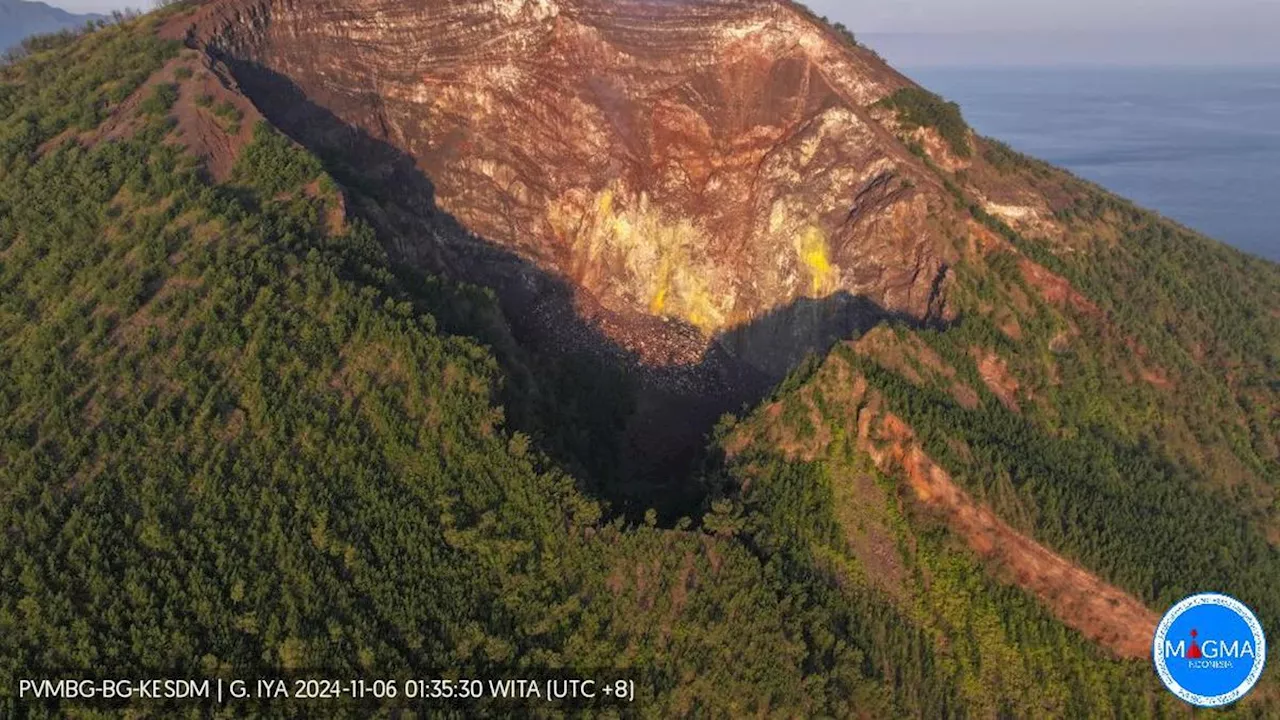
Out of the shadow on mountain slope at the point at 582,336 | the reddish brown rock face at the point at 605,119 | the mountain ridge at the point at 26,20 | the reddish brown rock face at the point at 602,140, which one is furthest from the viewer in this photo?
the mountain ridge at the point at 26,20

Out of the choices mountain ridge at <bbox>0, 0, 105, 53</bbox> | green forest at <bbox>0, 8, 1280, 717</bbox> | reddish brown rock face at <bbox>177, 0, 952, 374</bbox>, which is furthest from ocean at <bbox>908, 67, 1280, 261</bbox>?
mountain ridge at <bbox>0, 0, 105, 53</bbox>

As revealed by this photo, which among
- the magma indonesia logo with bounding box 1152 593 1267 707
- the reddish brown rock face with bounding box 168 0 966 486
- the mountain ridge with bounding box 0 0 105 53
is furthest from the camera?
the mountain ridge with bounding box 0 0 105 53

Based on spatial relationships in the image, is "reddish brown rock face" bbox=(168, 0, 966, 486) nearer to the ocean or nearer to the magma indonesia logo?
the magma indonesia logo

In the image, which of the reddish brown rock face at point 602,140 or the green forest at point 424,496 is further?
the reddish brown rock face at point 602,140

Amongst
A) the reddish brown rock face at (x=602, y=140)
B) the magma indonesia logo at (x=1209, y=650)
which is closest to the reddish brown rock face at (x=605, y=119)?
the reddish brown rock face at (x=602, y=140)

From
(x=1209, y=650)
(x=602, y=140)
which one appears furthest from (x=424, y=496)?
(x=602, y=140)

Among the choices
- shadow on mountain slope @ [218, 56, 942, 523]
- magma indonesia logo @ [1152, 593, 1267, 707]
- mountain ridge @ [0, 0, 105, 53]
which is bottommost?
magma indonesia logo @ [1152, 593, 1267, 707]

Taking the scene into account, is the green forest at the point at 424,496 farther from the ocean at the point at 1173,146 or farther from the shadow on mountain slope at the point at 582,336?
the ocean at the point at 1173,146

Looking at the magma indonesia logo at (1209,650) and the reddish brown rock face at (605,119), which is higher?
the reddish brown rock face at (605,119)
